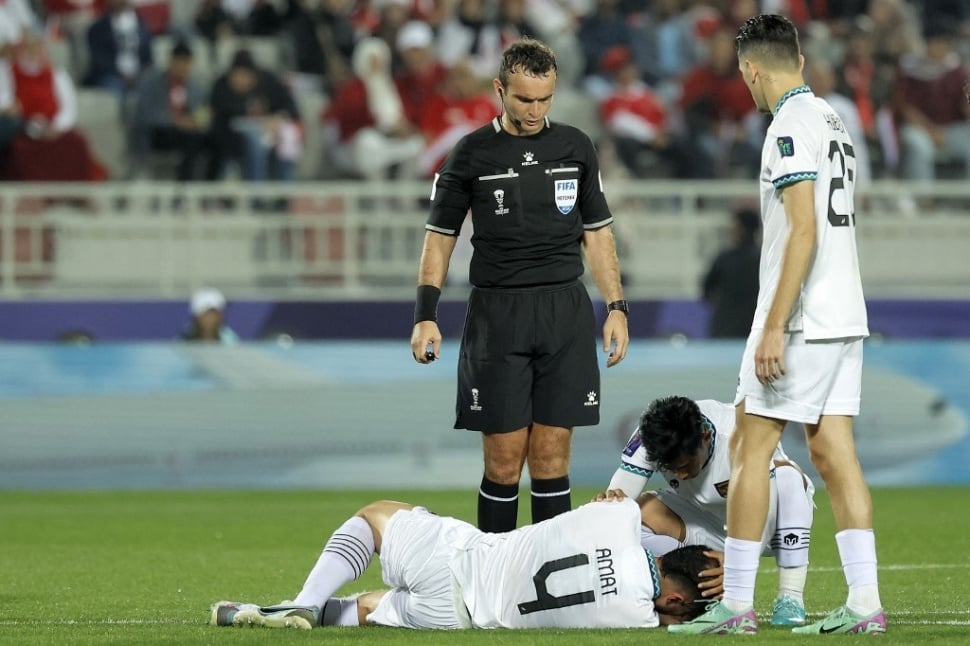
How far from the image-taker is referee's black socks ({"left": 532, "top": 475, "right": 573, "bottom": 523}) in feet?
26.2

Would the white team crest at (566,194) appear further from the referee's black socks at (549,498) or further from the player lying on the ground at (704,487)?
the referee's black socks at (549,498)

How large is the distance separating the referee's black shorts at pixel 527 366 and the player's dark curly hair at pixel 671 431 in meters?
0.88

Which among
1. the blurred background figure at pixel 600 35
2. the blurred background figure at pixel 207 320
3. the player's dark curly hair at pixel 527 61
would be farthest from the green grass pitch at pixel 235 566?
the blurred background figure at pixel 600 35

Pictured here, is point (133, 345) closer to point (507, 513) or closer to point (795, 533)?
point (507, 513)

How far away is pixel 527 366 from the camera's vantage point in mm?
7977

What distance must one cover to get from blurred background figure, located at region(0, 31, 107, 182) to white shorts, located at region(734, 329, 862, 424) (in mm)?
11884

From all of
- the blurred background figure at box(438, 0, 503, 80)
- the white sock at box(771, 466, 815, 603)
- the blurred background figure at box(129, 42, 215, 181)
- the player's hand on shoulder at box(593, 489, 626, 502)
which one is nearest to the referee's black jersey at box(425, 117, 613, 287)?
the player's hand on shoulder at box(593, 489, 626, 502)

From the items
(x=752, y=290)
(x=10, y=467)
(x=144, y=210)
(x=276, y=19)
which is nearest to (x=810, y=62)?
(x=752, y=290)

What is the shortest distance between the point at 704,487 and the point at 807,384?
3.41 feet

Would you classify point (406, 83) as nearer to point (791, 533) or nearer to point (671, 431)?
point (671, 431)

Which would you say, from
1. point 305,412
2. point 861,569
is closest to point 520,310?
point 861,569

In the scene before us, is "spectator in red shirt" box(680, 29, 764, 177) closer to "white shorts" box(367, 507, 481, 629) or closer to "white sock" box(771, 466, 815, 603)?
"white sock" box(771, 466, 815, 603)

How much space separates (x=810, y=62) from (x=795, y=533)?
1253 cm

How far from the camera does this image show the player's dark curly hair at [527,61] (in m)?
7.66
